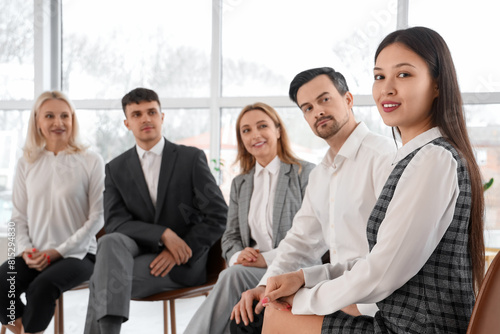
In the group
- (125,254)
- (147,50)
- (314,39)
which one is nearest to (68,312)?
(125,254)

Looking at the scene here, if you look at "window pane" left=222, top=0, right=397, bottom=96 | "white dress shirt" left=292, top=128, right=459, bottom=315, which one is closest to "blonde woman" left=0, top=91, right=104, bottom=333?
"window pane" left=222, top=0, right=397, bottom=96

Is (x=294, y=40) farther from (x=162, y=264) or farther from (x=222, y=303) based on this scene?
(x=222, y=303)

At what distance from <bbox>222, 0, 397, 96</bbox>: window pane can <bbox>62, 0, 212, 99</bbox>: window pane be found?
281 millimetres

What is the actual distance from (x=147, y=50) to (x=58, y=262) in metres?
2.57

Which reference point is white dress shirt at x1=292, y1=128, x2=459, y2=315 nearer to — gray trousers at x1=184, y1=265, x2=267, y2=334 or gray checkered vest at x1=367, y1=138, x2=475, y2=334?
gray checkered vest at x1=367, y1=138, x2=475, y2=334

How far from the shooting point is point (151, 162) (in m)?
2.93

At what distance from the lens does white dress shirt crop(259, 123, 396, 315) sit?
1.78m

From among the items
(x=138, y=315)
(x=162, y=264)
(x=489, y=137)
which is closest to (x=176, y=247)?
(x=162, y=264)

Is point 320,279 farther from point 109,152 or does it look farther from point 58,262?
point 109,152

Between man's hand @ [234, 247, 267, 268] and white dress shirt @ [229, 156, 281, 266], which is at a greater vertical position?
white dress shirt @ [229, 156, 281, 266]

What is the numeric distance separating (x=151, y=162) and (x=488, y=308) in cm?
221

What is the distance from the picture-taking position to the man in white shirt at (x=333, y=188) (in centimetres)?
178

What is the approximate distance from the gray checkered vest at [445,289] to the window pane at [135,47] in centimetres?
372

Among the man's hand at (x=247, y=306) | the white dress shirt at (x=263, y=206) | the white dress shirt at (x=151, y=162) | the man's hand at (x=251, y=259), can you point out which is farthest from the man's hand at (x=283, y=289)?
the white dress shirt at (x=151, y=162)
